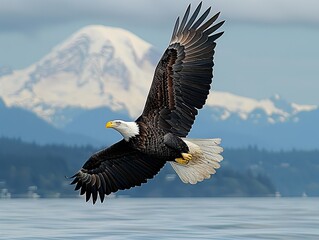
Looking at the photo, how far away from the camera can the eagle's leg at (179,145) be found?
15.7m

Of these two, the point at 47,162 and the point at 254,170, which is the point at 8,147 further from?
the point at 254,170

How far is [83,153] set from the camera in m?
158

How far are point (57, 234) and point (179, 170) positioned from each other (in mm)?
8800

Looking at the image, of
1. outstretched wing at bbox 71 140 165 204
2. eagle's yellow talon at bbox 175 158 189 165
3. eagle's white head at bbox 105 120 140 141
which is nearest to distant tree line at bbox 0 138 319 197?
outstretched wing at bbox 71 140 165 204

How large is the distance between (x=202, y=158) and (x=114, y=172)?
180cm

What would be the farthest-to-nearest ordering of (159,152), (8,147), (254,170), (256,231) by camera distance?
(254,170) < (8,147) < (256,231) < (159,152)

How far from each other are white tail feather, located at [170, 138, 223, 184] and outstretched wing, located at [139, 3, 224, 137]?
26 centimetres

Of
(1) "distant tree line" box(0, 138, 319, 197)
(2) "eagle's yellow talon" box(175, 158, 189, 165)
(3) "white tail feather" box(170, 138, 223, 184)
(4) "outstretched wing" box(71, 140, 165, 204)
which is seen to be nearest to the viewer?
(2) "eagle's yellow talon" box(175, 158, 189, 165)

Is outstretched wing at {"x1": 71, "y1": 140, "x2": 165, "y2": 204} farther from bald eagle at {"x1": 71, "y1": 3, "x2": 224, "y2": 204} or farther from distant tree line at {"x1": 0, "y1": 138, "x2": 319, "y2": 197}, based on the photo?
distant tree line at {"x1": 0, "y1": 138, "x2": 319, "y2": 197}

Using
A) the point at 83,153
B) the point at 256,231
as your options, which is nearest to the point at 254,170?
the point at 83,153

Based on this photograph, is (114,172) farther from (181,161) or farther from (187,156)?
(187,156)

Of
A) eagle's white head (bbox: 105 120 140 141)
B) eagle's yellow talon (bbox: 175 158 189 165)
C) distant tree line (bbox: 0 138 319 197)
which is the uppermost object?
distant tree line (bbox: 0 138 319 197)

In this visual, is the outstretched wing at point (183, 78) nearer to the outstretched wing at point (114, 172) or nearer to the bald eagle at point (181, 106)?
the bald eagle at point (181, 106)

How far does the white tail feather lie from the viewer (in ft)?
52.5
